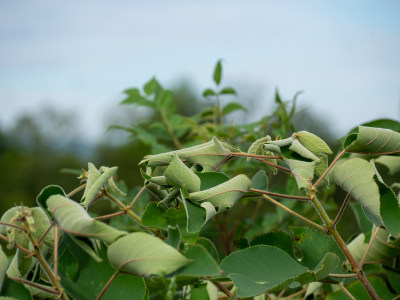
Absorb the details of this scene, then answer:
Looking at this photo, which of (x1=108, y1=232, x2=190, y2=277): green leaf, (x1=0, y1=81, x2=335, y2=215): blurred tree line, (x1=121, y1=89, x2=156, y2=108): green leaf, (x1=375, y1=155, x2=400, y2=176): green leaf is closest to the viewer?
(x1=108, y1=232, x2=190, y2=277): green leaf

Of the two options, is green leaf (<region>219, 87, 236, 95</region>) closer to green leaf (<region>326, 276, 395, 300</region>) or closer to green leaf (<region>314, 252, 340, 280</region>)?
green leaf (<region>326, 276, 395, 300</region>)

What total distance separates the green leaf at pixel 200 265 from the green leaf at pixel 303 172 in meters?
0.16

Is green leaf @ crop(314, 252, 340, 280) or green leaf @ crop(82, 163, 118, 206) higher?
green leaf @ crop(82, 163, 118, 206)

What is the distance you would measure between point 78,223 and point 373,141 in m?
0.41

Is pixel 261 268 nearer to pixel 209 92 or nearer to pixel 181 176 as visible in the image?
pixel 181 176

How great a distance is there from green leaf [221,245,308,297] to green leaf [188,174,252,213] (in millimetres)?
76

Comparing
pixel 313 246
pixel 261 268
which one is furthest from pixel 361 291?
pixel 261 268

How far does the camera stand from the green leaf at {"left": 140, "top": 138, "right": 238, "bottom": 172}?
1.98 ft

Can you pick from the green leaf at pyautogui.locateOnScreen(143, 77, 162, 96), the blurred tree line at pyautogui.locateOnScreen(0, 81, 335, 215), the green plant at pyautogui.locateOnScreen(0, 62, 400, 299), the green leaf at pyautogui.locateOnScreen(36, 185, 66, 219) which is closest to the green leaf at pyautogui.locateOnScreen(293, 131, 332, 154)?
the green plant at pyautogui.locateOnScreen(0, 62, 400, 299)

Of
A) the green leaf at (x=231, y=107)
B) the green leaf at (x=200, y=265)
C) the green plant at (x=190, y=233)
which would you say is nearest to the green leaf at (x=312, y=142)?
the green plant at (x=190, y=233)

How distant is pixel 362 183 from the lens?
0.56 m

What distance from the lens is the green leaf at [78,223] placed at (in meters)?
0.47

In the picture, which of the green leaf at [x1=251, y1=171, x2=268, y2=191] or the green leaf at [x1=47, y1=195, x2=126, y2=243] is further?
the green leaf at [x1=251, y1=171, x2=268, y2=191]

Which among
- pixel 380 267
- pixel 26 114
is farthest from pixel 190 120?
pixel 26 114
